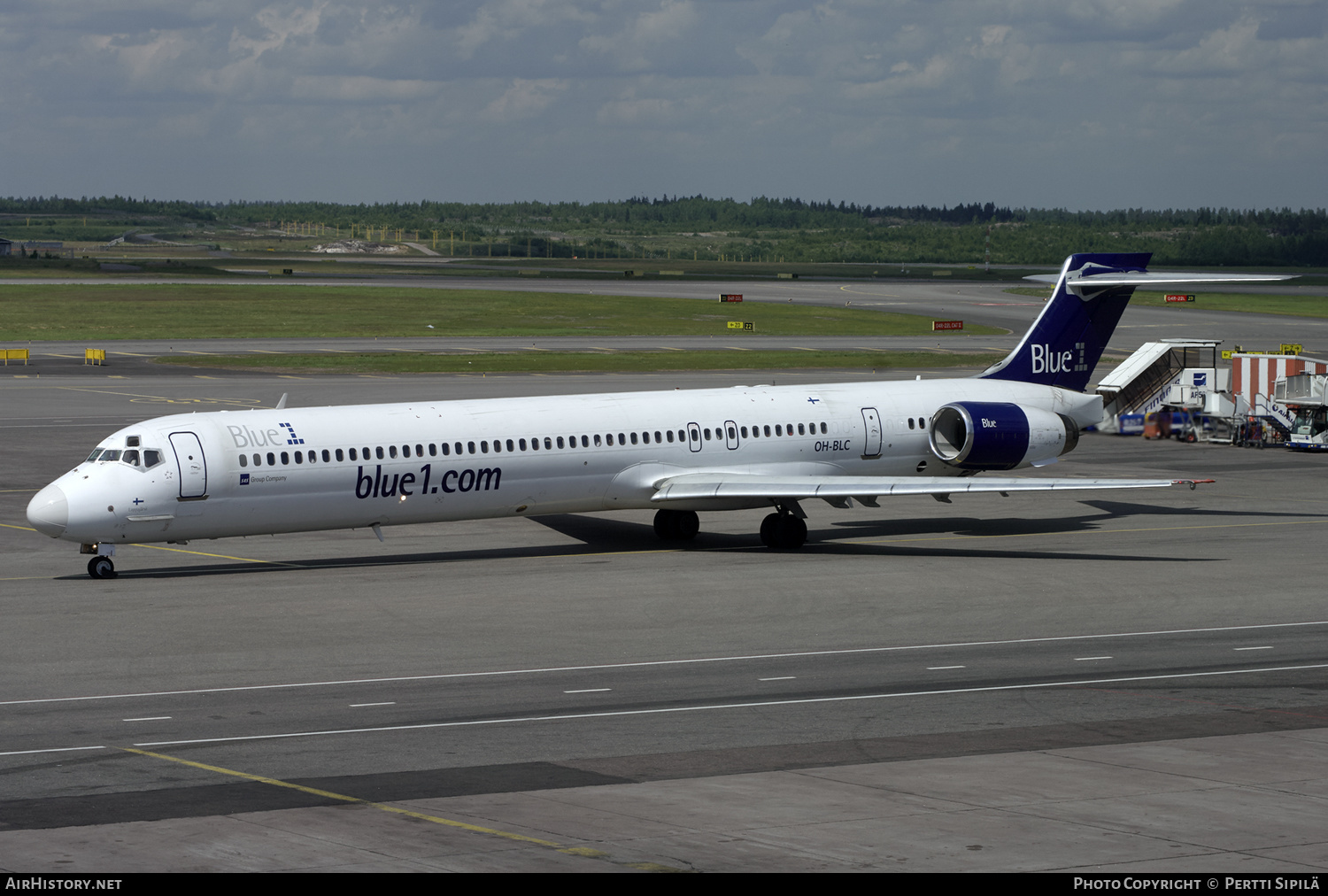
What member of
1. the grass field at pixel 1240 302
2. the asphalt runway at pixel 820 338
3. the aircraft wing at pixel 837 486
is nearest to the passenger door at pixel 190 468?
the aircraft wing at pixel 837 486

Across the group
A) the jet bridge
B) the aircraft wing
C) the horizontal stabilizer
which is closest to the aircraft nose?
the aircraft wing

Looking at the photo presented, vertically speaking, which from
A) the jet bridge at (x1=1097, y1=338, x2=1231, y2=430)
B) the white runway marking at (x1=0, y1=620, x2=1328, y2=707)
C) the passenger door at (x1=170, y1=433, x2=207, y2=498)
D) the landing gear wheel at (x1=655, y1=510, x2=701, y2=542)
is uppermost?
the jet bridge at (x1=1097, y1=338, x2=1231, y2=430)

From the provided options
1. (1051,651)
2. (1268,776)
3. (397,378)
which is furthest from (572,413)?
(397,378)

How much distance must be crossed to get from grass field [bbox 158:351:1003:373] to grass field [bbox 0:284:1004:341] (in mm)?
14821

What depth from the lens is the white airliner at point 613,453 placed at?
31.4 m

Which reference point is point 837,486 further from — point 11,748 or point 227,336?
point 227,336

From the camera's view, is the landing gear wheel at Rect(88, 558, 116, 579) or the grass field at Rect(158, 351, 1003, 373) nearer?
the landing gear wheel at Rect(88, 558, 116, 579)

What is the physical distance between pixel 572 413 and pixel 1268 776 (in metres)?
20.2

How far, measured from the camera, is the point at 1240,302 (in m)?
140

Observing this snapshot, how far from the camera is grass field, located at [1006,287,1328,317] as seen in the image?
5064 inches

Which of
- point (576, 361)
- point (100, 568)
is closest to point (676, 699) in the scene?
point (100, 568)

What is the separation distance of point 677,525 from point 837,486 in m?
4.33

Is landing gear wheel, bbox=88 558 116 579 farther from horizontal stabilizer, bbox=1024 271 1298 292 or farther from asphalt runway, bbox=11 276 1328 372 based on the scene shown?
asphalt runway, bbox=11 276 1328 372

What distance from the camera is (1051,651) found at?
1008 inches
